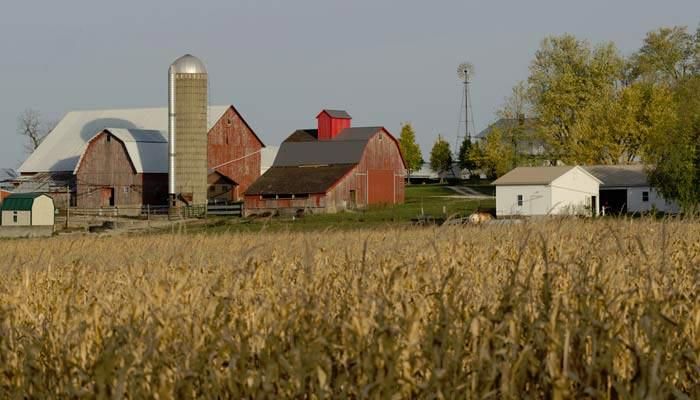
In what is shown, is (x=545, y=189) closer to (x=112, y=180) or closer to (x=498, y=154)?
(x=498, y=154)

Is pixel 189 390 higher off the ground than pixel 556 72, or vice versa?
pixel 556 72

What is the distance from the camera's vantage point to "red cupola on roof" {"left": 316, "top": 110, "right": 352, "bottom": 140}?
90.1 meters

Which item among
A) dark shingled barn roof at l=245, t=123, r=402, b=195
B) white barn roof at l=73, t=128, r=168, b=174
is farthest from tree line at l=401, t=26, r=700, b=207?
white barn roof at l=73, t=128, r=168, b=174

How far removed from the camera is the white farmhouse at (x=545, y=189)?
224 feet

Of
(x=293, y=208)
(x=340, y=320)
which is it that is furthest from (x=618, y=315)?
(x=293, y=208)

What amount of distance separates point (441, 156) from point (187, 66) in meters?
55.0

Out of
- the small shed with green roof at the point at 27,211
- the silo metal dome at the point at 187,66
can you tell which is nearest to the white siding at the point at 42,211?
the small shed with green roof at the point at 27,211

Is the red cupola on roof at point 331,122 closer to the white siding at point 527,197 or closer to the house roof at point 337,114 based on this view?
the house roof at point 337,114

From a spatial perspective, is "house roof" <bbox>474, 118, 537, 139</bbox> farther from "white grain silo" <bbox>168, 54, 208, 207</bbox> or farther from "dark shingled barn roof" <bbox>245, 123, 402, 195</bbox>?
"white grain silo" <bbox>168, 54, 208, 207</bbox>

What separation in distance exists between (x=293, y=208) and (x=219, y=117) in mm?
10195

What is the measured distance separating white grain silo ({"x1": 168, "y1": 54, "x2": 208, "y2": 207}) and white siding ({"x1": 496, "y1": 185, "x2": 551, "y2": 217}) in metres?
17.8

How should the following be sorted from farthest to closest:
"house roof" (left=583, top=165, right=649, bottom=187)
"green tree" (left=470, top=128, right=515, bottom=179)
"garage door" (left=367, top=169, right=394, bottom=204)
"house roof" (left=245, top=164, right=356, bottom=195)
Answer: "green tree" (left=470, top=128, right=515, bottom=179) < "garage door" (left=367, top=169, right=394, bottom=204) < "house roof" (left=583, top=165, right=649, bottom=187) < "house roof" (left=245, top=164, right=356, bottom=195)

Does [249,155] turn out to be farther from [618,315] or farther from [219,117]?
[618,315]

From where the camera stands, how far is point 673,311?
7055 millimetres
